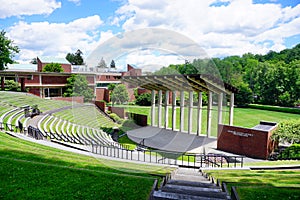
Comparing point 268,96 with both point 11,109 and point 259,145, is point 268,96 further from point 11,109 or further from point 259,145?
point 11,109

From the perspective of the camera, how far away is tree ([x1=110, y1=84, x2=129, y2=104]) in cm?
955

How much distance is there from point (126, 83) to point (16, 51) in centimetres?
A: 4227

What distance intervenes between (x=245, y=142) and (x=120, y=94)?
12.5 m

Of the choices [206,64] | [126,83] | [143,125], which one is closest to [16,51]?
[143,125]

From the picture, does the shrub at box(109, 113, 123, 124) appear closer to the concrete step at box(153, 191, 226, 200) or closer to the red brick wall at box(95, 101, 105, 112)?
the red brick wall at box(95, 101, 105, 112)

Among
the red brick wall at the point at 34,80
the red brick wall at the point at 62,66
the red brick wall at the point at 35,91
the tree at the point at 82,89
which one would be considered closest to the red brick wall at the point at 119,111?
the tree at the point at 82,89

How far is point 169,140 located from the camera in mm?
19141

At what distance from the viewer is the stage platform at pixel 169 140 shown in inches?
428

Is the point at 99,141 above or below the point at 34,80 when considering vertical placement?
below

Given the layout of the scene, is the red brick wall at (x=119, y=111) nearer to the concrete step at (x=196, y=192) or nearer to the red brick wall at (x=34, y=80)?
the concrete step at (x=196, y=192)

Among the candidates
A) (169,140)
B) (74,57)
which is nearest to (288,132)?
(169,140)

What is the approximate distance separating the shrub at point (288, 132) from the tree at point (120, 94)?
1331 cm

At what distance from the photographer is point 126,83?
9336mm

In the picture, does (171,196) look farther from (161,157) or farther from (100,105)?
(161,157)
